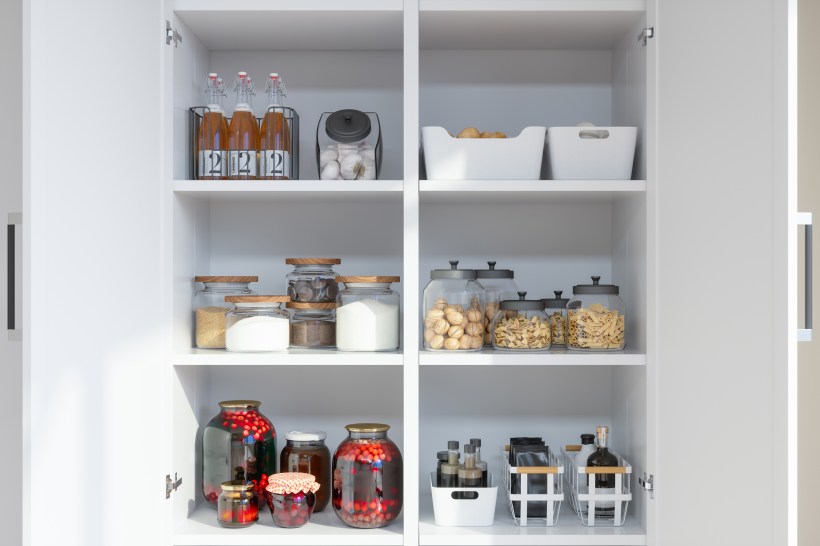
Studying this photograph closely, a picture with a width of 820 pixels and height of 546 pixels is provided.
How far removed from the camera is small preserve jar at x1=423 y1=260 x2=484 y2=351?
1837mm

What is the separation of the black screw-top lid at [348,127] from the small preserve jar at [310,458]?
2.33ft

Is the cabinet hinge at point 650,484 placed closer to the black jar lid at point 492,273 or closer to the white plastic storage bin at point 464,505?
the white plastic storage bin at point 464,505

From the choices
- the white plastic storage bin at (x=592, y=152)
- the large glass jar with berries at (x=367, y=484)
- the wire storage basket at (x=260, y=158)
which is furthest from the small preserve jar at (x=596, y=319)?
the wire storage basket at (x=260, y=158)

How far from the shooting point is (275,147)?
73.5 inches

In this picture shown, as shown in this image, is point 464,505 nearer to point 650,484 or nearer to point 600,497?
point 600,497

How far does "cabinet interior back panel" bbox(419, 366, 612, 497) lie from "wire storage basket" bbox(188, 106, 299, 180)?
665 millimetres

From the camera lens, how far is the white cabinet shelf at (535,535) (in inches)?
70.2

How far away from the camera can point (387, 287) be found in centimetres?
191

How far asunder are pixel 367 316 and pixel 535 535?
62 centimetres
